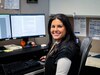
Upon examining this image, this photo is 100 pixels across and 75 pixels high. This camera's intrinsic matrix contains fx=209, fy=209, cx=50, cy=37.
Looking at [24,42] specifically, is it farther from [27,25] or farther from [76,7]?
[76,7]

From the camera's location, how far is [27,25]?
2.47 metres

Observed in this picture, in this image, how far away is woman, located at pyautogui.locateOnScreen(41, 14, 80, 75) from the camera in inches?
55.6

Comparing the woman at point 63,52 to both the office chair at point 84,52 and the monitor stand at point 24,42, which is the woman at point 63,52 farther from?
the monitor stand at point 24,42

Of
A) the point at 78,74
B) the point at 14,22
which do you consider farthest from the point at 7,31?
the point at 78,74

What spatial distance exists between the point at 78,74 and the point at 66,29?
349 millimetres

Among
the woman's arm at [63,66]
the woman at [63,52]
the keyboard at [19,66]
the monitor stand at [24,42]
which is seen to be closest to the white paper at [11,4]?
the monitor stand at [24,42]

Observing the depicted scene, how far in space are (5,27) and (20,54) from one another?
393 mm

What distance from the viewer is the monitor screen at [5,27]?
2.27 m

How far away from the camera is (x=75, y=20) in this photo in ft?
8.89

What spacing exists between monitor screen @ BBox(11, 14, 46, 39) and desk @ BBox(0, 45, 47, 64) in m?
0.22

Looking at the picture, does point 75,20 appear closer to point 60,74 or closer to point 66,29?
point 66,29

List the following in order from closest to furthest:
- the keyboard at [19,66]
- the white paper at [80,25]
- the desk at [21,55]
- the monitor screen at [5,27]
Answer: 1. the keyboard at [19,66]
2. the desk at [21,55]
3. the monitor screen at [5,27]
4. the white paper at [80,25]

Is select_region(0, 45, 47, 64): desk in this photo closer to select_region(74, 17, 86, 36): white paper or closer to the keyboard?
the keyboard

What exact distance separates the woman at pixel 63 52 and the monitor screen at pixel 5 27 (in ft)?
2.74
